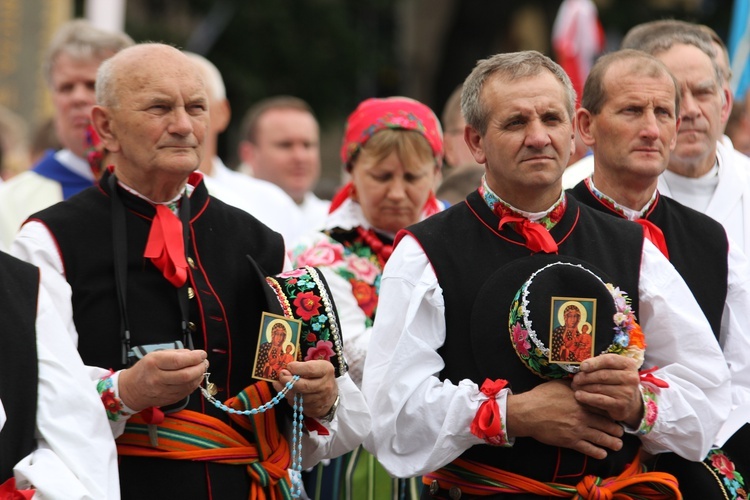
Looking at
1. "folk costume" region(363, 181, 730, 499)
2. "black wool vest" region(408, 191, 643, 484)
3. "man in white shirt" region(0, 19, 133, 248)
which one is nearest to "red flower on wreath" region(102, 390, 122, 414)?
"folk costume" region(363, 181, 730, 499)

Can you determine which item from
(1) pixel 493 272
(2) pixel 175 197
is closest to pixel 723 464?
(1) pixel 493 272

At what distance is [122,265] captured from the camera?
4059mm

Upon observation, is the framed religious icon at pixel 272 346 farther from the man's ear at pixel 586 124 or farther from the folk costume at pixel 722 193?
the folk costume at pixel 722 193

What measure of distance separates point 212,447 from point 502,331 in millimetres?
933

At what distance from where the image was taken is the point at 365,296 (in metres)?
5.18

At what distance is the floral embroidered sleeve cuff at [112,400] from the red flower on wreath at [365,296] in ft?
4.74

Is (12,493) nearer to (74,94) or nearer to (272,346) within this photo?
(272,346)

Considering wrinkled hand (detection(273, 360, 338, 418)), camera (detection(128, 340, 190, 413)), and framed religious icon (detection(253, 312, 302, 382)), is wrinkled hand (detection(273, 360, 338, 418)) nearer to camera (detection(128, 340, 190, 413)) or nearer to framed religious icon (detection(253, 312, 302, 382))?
framed religious icon (detection(253, 312, 302, 382))

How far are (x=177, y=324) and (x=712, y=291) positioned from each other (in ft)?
5.64

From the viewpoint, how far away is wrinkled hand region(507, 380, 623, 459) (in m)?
3.87

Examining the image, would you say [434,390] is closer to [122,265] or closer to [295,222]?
[122,265]

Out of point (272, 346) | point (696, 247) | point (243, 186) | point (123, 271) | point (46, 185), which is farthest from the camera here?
point (243, 186)

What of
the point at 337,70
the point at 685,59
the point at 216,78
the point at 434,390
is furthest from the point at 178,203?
the point at 337,70

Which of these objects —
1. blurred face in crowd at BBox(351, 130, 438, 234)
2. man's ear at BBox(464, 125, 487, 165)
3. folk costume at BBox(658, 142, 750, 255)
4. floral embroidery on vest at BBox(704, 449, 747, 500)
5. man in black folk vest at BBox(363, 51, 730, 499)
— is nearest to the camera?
man in black folk vest at BBox(363, 51, 730, 499)
